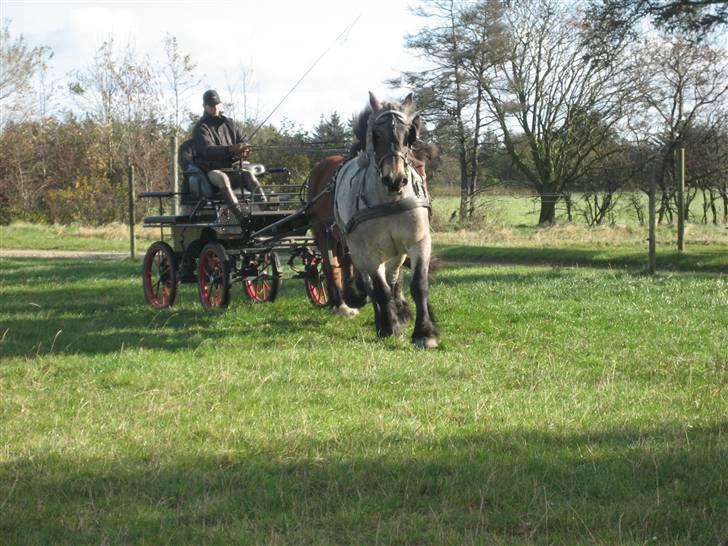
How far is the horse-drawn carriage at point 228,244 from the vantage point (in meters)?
11.7

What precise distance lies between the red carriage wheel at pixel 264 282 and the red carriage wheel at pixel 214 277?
0.41m

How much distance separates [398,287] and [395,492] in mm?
5614

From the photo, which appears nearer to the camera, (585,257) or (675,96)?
(585,257)

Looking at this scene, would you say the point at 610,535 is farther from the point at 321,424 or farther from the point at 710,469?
the point at 321,424

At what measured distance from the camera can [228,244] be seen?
476 inches

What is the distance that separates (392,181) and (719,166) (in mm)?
24853

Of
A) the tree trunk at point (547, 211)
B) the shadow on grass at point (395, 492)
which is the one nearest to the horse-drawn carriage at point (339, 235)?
the shadow on grass at point (395, 492)

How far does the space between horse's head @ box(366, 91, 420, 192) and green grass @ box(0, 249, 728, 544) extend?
61.0 inches

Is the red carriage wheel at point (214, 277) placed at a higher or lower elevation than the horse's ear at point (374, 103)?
lower

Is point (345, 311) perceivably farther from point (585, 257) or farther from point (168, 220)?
point (585, 257)

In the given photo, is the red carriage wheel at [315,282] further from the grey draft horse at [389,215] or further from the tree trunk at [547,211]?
the tree trunk at [547,211]

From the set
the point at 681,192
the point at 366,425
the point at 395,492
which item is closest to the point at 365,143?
the point at 366,425

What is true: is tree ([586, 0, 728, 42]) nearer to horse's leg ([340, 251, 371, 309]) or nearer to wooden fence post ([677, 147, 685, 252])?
wooden fence post ([677, 147, 685, 252])

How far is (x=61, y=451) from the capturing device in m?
5.50
